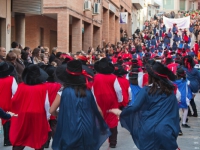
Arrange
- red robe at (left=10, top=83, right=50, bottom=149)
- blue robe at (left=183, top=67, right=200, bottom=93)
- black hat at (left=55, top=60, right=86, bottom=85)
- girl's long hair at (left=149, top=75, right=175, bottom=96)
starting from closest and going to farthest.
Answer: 1. girl's long hair at (left=149, top=75, right=175, bottom=96)
2. black hat at (left=55, top=60, right=86, bottom=85)
3. red robe at (left=10, top=83, right=50, bottom=149)
4. blue robe at (left=183, top=67, right=200, bottom=93)

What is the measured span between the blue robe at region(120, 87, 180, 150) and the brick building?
1370 centimetres

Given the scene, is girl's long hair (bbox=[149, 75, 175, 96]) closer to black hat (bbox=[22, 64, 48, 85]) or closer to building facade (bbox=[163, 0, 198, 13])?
black hat (bbox=[22, 64, 48, 85])

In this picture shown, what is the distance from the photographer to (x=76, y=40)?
97.2 ft

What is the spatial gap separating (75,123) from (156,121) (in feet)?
3.39

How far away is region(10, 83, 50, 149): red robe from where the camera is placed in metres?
7.25

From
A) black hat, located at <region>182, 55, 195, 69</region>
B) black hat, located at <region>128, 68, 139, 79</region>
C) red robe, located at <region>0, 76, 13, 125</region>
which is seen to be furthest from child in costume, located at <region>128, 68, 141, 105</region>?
red robe, located at <region>0, 76, 13, 125</region>

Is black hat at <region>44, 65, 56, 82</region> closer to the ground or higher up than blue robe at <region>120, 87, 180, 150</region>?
higher up

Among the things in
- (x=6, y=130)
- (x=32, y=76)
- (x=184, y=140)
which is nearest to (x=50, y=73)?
(x=32, y=76)

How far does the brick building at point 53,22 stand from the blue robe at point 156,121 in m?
13.7

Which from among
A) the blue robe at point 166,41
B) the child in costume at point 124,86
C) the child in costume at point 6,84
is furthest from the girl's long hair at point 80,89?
the blue robe at point 166,41

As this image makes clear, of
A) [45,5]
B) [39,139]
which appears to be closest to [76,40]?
[45,5]

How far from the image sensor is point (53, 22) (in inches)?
1314

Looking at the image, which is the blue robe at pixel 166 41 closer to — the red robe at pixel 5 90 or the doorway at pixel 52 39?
the doorway at pixel 52 39

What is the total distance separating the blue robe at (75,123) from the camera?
246 inches
